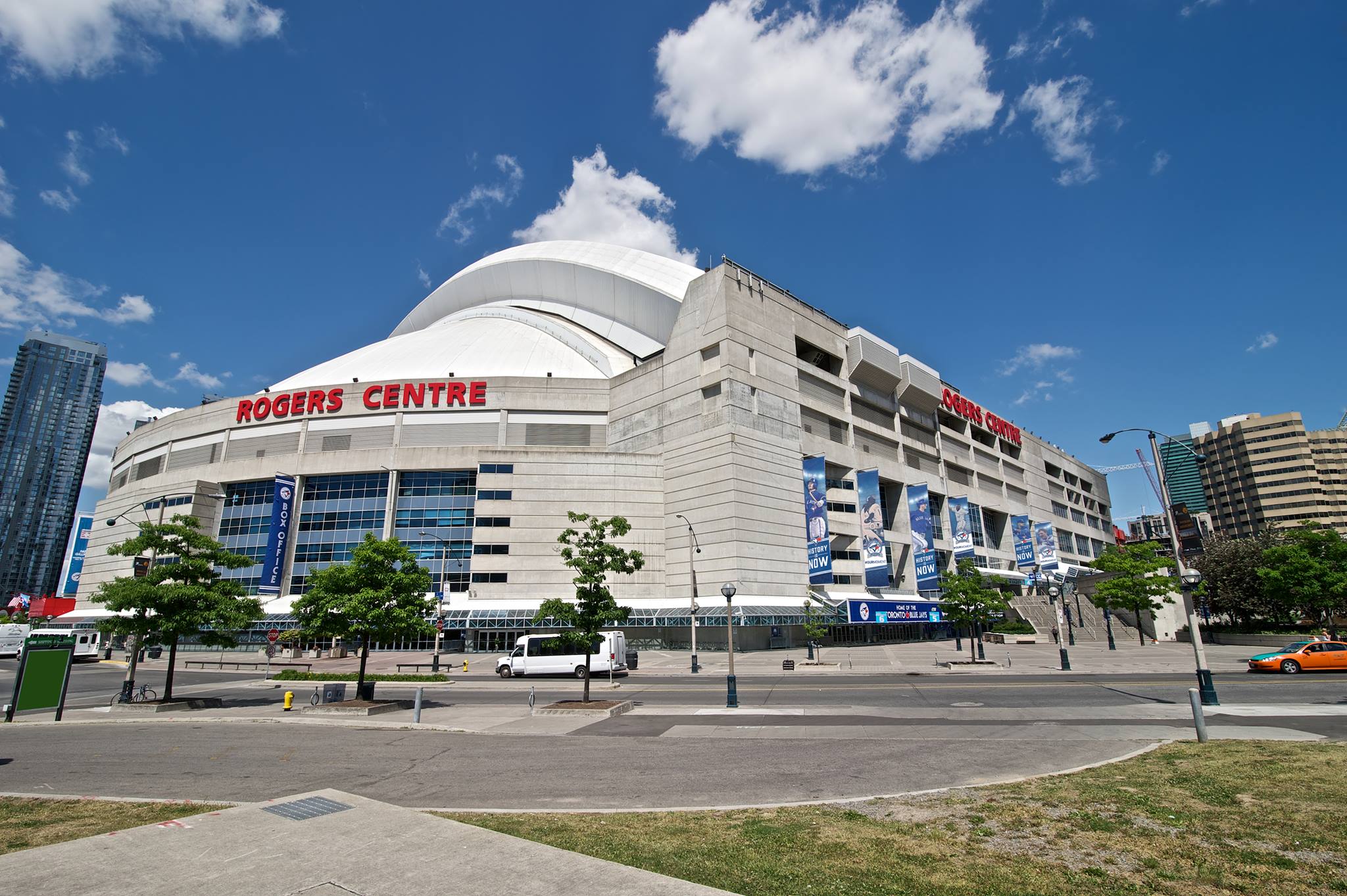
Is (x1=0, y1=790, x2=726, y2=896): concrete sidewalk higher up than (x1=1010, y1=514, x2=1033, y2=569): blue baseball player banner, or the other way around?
(x1=1010, y1=514, x2=1033, y2=569): blue baseball player banner

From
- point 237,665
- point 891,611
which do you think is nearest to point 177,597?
point 237,665

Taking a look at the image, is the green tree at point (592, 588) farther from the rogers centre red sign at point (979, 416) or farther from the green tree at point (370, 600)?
the rogers centre red sign at point (979, 416)

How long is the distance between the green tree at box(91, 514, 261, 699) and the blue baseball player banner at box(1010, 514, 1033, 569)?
9078 centimetres

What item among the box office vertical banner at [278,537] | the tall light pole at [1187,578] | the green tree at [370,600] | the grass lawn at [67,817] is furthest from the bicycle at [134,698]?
the box office vertical banner at [278,537]

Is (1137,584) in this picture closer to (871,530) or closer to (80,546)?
(871,530)

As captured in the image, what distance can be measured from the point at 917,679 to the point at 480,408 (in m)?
49.7

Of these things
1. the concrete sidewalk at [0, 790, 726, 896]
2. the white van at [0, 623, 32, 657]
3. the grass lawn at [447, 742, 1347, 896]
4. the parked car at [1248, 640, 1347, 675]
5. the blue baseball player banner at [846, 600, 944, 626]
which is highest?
the blue baseball player banner at [846, 600, 944, 626]

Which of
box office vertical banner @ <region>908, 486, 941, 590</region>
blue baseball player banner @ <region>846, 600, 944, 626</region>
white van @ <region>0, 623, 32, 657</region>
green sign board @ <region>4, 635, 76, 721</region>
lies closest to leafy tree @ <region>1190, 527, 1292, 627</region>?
box office vertical banner @ <region>908, 486, 941, 590</region>

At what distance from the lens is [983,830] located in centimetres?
827

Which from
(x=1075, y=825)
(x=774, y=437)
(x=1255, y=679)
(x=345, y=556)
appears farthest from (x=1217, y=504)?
(x=1075, y=825)

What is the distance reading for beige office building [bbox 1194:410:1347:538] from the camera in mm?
168750

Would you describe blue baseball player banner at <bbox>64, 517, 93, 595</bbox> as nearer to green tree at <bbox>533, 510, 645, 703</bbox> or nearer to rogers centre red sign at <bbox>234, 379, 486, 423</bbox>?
rogers centre red sign at <bbox>234, 379, 486, 423</bbox>

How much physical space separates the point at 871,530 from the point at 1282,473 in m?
171

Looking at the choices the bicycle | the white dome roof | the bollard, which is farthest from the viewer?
the white dome roof
